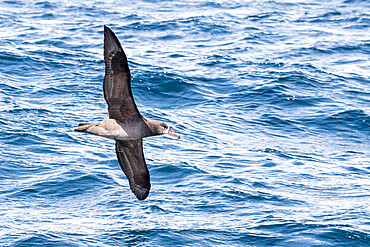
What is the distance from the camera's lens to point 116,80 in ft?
36.4

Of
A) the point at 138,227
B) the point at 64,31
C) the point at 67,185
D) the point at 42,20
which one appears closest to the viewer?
the point at 138,227

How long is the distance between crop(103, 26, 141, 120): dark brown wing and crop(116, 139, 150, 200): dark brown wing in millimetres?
1432

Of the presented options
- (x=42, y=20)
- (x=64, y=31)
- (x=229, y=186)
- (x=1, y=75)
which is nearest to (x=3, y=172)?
(x=229, y=186)

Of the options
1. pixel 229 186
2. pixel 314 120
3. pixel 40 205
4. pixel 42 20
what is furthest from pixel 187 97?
pixel 42 20

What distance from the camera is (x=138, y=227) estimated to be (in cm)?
1483

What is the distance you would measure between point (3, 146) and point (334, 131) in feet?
31.1

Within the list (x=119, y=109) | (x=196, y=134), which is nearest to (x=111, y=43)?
(x=119, y=109)

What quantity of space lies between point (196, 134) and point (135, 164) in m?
6.64

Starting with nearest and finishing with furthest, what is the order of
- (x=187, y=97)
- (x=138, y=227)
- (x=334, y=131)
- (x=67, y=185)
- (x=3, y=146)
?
(x=138, y=227)
(x=67, y=185)
(x=3, y=146)
(x=334, y=131)
(x=187, y=97)

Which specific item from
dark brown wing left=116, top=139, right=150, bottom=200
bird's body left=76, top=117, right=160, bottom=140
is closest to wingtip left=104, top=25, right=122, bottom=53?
bird's body left=76, top=117, right=160, bottom=140

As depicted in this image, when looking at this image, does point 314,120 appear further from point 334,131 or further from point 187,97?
point 187,97

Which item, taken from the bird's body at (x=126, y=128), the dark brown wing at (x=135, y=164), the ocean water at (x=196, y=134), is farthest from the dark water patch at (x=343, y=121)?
the bird's body at (x=126, y=128)

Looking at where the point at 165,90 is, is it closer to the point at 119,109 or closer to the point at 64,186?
the point at 64,186

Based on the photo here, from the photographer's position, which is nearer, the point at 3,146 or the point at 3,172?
the point at 3,172
